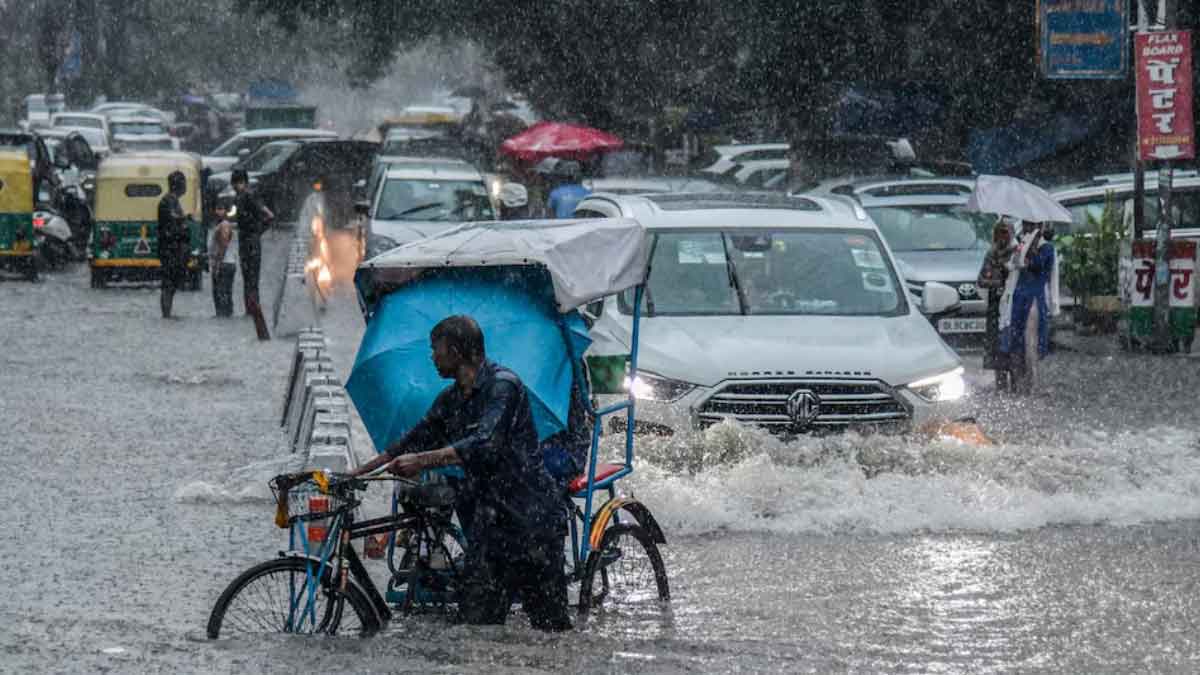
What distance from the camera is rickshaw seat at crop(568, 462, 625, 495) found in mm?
8172

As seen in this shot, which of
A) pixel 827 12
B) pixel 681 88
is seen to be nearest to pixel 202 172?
pixel 827 12

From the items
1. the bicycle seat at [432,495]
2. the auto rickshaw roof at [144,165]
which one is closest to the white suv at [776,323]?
the bicycle seat at [432,495]

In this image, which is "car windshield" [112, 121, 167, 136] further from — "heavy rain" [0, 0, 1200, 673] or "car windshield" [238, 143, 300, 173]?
"heavy rain" [0, 0, 1200, 673]

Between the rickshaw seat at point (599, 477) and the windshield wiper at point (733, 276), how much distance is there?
338 centimetres

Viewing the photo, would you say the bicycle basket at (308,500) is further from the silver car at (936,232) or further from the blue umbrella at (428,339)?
the silver car at (936,232)

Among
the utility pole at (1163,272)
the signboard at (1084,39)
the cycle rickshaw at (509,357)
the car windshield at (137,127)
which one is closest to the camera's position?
the cycle rickshaw at (509,357)

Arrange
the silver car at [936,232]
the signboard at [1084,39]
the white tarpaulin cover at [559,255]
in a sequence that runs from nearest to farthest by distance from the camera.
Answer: the white tarpaulin cover at [559,255]
the silver car at [936,232]
the signboard at [1084,39]

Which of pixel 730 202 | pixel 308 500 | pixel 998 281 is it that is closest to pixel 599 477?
pixel 308 500

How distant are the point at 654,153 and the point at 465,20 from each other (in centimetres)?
468

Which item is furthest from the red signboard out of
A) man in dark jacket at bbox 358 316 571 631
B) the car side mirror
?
man in dark jacket at bbox 358 316 571 631

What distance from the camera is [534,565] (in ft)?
25.0

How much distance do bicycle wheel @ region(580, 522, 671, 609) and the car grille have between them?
7.54 ft

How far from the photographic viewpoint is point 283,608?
732cm

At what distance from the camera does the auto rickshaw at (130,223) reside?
26938 millimetres
